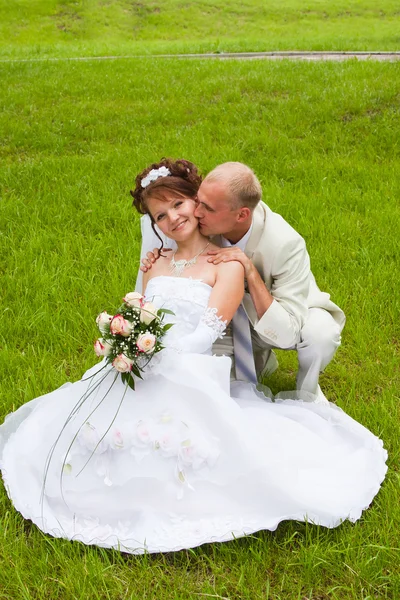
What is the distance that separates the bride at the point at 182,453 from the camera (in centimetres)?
346

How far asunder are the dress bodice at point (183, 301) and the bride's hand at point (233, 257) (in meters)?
0.18

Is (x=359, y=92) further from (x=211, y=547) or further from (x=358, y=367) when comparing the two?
(x=211, y=547)

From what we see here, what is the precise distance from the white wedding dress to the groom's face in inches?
25.1

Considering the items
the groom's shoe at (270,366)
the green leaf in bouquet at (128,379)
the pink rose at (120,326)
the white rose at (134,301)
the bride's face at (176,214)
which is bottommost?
the groom's shoe at (270,366)

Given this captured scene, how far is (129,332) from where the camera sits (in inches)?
136

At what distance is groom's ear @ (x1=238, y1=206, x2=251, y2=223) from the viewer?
403cm

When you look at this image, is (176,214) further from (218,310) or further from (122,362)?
(122,362)

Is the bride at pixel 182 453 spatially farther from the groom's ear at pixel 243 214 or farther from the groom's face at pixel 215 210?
the groom's ear at pixel 243 214

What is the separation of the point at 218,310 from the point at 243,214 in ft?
2.12

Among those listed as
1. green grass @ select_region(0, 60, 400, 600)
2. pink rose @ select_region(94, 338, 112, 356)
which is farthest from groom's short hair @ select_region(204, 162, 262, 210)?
green grass @ select_region(0, 60, 400, 600)

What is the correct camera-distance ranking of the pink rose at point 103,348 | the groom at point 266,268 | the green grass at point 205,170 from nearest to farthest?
1. the green grass at point 205,170
2. the pink rose at point 103,348
3. the groom at point 266,268

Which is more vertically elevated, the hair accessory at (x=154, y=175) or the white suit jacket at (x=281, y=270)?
the hair accessory at (x=154, y=175)

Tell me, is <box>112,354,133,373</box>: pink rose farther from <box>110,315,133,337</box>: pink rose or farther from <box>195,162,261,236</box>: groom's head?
<box>195,162,261,236</box>: groom's head

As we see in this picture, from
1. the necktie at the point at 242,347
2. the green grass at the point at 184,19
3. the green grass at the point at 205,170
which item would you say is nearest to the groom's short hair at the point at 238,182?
the necktie at the point at 242,347
